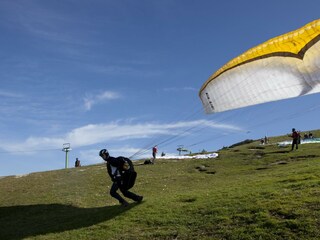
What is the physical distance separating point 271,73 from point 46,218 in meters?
11.5

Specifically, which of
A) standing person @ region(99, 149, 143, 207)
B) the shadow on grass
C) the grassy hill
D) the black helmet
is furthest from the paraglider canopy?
Result: the shadow on grass

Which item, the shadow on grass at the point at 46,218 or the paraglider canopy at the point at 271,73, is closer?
the shadow on grass at the point at 46,218

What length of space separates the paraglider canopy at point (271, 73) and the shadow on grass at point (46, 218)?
286 inches

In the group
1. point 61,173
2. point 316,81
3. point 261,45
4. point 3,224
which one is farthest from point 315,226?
point 61,173

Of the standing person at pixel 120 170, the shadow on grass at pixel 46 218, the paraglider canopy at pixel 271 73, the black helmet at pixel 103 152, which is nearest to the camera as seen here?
the shadow on grass at pixel 46 218

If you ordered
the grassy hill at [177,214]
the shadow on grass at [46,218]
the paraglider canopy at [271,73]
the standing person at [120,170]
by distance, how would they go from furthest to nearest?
the paraglider canopy at [271,73]
the standing person at [120,170]
the shadow on grass at [46,218]
the grassy hill at [177,214]

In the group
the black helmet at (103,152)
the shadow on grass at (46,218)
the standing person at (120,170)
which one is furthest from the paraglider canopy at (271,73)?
the shadow on grass at (46,218)

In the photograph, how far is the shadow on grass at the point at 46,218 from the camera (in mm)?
14633

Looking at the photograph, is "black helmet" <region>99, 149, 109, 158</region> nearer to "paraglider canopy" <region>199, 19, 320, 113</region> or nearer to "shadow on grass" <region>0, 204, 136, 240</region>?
"shadow on grass" <region>0, 204, 136, 240</region>

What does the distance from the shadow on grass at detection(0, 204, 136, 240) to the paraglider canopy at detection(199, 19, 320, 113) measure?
286 inches

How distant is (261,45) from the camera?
17.6 metres

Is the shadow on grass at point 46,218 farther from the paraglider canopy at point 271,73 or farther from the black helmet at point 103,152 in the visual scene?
the paraglider canopy at point 271,73

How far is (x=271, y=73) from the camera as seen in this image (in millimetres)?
17766

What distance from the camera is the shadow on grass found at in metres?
14.6
